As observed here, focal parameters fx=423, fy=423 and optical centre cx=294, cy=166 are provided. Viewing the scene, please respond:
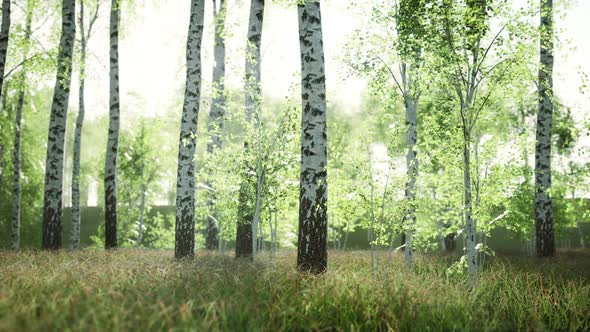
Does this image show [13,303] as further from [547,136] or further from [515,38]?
[547,136]

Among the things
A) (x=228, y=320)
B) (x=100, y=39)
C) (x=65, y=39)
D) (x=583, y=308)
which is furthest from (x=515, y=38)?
(x=100, y=39)

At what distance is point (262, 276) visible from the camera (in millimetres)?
6133

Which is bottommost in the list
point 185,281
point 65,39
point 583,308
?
point 583,308

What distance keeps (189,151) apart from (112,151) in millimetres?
4645

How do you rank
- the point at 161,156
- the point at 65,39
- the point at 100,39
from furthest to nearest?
the point at 161,156 → the point at 100,39 → the point at 65,39

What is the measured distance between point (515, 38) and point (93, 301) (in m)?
7.64

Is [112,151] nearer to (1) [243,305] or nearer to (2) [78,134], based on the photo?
(2) [78,134]

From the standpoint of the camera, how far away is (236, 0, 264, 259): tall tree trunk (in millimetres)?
9672

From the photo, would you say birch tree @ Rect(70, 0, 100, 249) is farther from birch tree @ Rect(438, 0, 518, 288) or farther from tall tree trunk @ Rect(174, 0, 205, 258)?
birch tree @ Rect(438, 0, 518, 288)

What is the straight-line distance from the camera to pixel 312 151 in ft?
24.0

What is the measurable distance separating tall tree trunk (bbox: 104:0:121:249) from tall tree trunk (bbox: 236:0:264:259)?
4.25 meters

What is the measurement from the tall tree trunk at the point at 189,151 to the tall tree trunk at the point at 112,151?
11.7ft

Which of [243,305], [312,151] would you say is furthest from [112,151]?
[243,305]

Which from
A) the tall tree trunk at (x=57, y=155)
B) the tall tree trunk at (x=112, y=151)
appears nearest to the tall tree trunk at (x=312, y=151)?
the tall tree trunk at (x=57, y=155)
